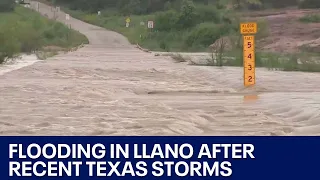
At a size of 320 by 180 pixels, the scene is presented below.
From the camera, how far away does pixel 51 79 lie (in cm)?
2016

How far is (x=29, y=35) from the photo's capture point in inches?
1555

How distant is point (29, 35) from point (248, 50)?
23.6m

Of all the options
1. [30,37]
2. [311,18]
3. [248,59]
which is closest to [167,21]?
[311,18]

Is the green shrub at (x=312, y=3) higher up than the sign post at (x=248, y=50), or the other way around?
the green shrub at (x=312, y=3)

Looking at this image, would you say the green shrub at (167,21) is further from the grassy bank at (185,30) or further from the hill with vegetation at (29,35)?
the hill with vegetation at (29,35)

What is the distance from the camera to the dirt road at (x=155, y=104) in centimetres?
1090

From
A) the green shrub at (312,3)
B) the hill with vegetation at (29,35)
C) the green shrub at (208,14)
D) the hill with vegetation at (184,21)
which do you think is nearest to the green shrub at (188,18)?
the hill with vegetation at (184,21)

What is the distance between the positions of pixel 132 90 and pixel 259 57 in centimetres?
1209

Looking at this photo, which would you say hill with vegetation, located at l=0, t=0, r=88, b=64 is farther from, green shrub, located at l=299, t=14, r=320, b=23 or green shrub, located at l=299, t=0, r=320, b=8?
green shrub, located at l=299, t=0, r=320, b=8

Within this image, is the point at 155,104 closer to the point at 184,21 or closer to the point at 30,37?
the point at 30,37

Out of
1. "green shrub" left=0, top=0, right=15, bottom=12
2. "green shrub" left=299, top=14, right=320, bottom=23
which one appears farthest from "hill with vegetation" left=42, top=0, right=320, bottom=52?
"green shrub" left=0, top=0, right=15, bottom=12

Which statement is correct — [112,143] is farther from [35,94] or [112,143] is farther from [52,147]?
[35,94]

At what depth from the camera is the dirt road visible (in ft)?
35.8

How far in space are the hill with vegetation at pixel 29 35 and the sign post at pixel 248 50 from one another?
1178 cm
